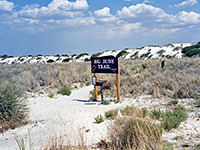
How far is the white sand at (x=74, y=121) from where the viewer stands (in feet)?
19.1

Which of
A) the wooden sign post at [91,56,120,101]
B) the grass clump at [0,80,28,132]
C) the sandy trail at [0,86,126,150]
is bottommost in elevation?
the sandy trail at [0,86,126,150]

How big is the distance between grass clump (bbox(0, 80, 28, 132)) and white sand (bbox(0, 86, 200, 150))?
0.92ft

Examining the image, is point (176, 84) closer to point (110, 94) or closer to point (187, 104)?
point (187, 104)

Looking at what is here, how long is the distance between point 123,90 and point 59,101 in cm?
365

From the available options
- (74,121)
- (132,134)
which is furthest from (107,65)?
(132,134)

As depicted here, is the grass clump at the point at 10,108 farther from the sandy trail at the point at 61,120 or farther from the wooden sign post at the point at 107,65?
the wooden sign post at the point at 107,65

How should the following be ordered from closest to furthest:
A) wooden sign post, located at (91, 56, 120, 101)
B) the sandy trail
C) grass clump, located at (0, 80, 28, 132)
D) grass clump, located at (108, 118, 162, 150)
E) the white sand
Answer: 1. grass clump, located at (108, 118, 162, 150)
2. the white sand
3. the sandy trail
4. grass clump, located at (0, 80, 28, 132)
5. wooden sign post, located at (91, 56, 120, 101)

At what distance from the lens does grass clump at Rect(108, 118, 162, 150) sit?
4588mm

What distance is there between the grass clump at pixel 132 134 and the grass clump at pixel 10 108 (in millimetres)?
4014

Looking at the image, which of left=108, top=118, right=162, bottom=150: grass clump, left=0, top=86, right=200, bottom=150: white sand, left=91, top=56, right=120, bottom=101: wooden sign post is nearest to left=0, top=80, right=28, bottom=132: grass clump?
left=0, top=86, right=200, bottom=150: white sand

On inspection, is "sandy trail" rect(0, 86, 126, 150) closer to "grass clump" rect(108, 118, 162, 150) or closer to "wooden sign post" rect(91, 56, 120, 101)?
"grass clump" rect(108, 118, 162, 150)

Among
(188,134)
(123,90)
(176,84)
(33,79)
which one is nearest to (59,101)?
(123,90)

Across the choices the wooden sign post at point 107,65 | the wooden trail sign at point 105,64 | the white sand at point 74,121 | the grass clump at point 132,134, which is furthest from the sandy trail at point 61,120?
the wooden trail sign at point 105,64

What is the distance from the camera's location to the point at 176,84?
1173 cm
